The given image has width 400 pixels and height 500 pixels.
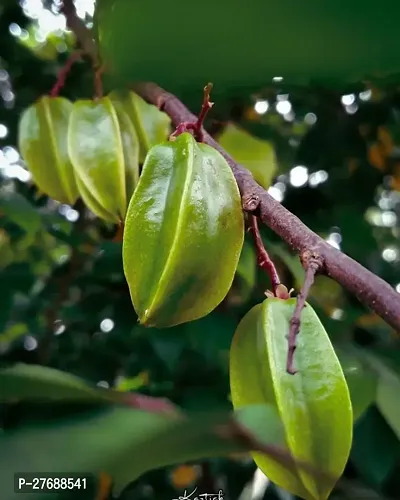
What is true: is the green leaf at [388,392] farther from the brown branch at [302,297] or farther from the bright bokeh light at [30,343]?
the bright bokeh light at [30,343]

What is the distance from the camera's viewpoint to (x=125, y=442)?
9 cm

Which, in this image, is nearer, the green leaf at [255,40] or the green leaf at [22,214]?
the green leaf at [255,40]

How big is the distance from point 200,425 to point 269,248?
95 centimetres

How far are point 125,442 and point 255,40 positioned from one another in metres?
0.06

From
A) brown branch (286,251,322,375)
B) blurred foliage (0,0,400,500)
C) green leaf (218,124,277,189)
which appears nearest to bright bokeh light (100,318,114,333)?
blurred foliage (0,0,400,500)

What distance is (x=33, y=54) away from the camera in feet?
4.84

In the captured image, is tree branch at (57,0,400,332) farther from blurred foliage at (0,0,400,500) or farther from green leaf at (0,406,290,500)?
blurred foliage at (0,0,400,500)

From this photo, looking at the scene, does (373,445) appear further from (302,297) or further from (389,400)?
(302,297)

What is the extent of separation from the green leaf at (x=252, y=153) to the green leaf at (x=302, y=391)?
504mm

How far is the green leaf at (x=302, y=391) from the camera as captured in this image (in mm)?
450

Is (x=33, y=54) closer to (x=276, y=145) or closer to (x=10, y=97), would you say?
(x=10, y=97)

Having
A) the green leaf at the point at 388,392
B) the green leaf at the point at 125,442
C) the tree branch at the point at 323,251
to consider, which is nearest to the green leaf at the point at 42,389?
the green leaf at the point at 125,442

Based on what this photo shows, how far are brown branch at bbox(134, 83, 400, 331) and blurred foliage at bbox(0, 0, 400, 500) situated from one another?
37 cm

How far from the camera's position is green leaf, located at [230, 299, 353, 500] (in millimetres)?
450
